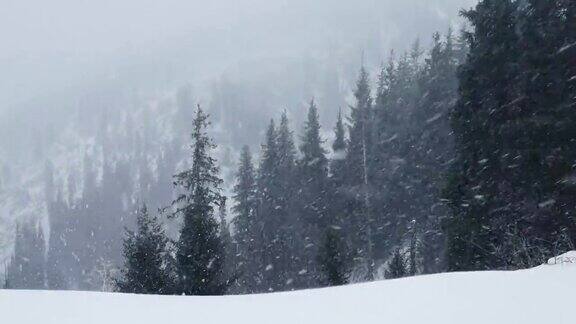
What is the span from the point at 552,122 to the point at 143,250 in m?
16.1

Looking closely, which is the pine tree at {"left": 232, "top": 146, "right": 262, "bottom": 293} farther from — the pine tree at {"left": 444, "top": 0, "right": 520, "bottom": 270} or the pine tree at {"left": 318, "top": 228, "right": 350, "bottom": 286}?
the pine tree at {"left": 444, "top": 0, "right": 520, "bottom": 270}

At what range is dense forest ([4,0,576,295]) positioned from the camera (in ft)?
51.6

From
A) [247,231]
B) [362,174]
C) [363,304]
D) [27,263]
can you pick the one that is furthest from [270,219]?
[27,263]

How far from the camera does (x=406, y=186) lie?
37656 millimetres

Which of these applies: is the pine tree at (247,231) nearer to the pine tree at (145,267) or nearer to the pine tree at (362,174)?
the pine tree at (362,174)

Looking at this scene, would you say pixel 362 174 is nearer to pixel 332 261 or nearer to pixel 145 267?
pixel 332 261

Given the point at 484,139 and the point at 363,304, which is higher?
the point at 484,139

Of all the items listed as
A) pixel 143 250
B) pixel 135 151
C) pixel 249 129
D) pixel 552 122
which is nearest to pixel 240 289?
pixel 143 250

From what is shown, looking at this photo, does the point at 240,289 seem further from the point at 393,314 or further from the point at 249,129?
the point at 249,129

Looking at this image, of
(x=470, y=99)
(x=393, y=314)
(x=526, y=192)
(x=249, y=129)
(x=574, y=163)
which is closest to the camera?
(x=393, y=314)

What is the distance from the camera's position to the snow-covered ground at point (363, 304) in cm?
397

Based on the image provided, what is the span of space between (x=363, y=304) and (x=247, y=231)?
3400 cm

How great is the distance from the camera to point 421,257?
1296 inches

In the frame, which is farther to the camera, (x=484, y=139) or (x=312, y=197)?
(x=312, y=197)
